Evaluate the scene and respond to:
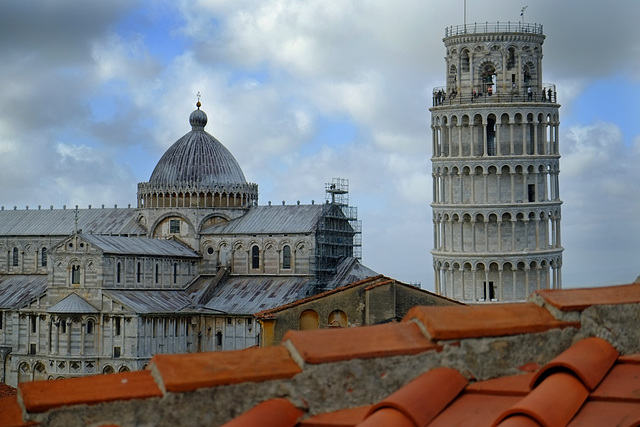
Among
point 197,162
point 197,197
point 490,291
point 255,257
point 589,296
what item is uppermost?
point 197,162

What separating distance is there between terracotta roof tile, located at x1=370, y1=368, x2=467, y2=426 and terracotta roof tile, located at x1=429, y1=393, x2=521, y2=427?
61mm

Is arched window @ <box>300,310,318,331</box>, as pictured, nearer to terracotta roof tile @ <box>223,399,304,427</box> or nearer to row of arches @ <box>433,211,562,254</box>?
terracotta roof tile @ <box>223,399,304,427</box>

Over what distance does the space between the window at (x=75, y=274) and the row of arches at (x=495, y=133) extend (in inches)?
930

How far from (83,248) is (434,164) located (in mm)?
23035

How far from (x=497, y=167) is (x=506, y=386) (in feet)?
218

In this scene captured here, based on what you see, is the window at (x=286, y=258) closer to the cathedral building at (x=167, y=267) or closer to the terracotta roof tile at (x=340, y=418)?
the cathedral building at (x=167, y=267)

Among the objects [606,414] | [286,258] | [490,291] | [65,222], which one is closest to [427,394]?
[606,414]

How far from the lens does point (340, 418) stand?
9.72m

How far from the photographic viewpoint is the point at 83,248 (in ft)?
217

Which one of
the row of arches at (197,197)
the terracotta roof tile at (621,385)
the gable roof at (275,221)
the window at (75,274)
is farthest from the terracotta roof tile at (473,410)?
the row of arches at (197,197)

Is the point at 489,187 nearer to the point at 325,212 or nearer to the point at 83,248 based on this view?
the point at 325,212

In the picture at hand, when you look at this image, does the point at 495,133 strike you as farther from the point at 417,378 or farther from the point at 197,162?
the point at 417,378

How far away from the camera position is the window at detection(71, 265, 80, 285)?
65.9m

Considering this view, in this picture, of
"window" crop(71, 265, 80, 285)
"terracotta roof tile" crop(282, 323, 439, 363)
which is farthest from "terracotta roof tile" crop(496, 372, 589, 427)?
"window" crop(71, 265, 80, 285)
